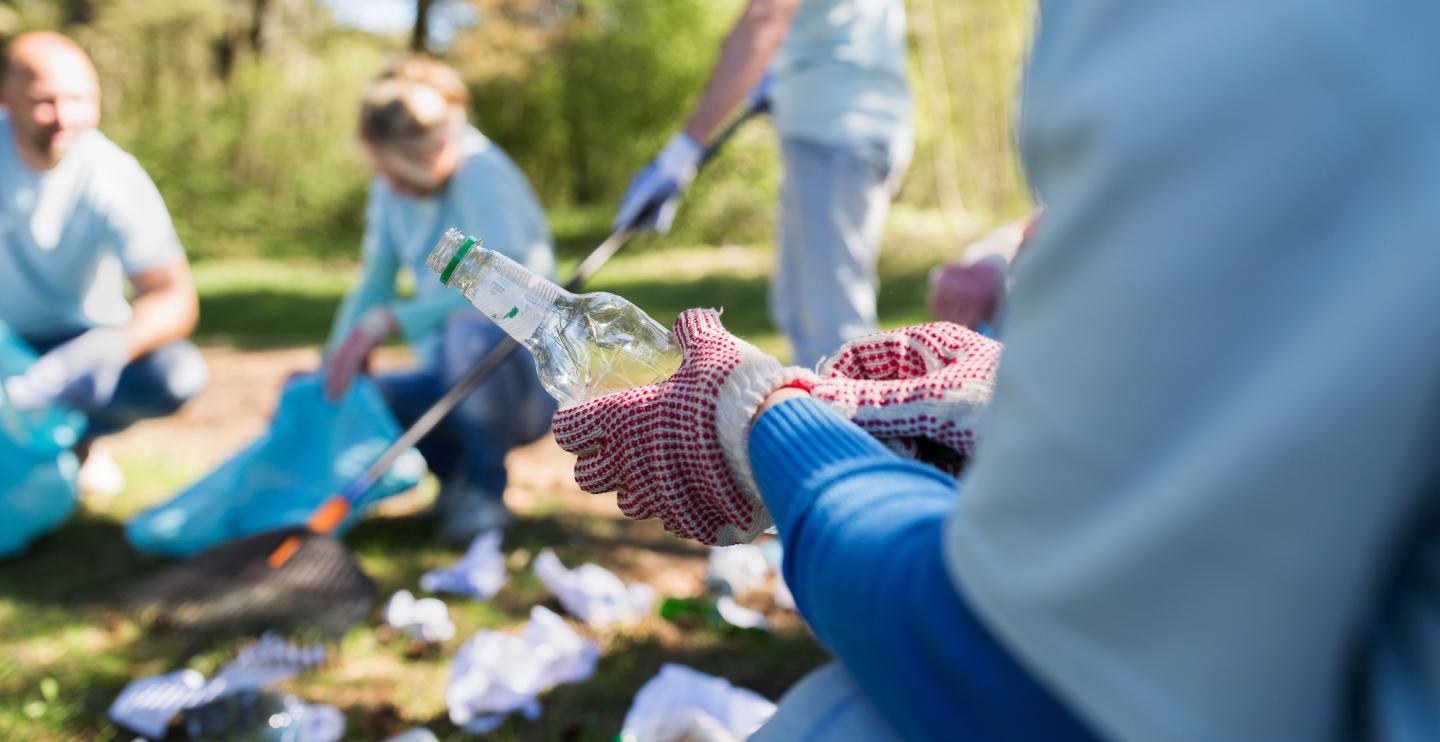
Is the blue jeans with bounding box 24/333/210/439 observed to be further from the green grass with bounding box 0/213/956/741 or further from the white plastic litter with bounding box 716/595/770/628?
the white plastic litter with bounding box 716/595/770/628

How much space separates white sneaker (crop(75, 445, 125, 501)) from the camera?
3824 millimetres

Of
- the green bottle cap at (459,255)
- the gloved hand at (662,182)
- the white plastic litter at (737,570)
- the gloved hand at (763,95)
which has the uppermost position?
the green bottle cap at (459,255)

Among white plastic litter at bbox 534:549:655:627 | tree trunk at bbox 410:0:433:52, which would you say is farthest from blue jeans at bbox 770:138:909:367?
tree trunk at bbox 410:0:433:52

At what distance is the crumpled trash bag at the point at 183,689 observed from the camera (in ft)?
7.36

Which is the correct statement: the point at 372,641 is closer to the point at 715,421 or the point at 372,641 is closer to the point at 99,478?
the point at 99,478

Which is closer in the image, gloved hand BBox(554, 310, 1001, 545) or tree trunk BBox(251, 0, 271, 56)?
gloved hand BBox(554, 310, 1001, 545)

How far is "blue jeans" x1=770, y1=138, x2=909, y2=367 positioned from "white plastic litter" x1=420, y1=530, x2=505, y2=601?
1.11 metres

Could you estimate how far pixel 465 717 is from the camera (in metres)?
2.24

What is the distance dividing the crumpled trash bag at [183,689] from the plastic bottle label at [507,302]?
1359 mm

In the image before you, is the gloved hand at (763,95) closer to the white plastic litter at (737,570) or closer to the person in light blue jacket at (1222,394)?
the white plastic litter at (737,570)

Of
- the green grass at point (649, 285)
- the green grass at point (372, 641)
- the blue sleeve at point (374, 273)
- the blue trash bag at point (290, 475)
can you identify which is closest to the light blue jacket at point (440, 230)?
the blue sleeve at point (374, 273)

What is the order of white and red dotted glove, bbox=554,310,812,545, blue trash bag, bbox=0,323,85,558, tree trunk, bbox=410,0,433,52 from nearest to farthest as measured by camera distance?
1. white and red dotted glove, bbox=554,310,812,545
2. blue trash bag, bbox=0,323,85,558
3. tree trunk, bbox=410,0,433,52

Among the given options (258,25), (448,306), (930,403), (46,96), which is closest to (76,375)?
(46,96)

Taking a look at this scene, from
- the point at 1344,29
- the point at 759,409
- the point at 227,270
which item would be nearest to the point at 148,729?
the point at 759,409
